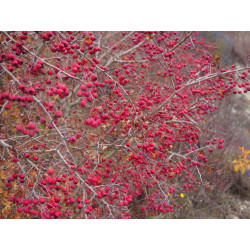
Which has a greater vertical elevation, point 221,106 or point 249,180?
point 221,106

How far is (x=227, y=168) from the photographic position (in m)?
3.37

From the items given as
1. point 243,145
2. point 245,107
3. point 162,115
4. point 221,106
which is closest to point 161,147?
point 162,115

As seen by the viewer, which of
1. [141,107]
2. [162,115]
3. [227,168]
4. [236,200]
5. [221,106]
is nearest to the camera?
[141,107]

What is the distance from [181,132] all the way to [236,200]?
68.8 inches

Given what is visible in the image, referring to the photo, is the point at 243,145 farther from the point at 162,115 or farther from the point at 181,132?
the point at 162,115
